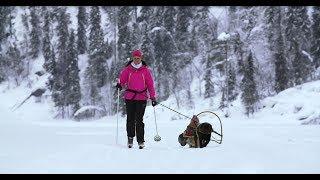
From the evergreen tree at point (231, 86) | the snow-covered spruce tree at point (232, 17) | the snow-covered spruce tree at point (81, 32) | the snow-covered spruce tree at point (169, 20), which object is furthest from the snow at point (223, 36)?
the snow-covered spruce tree at point (81, 32)

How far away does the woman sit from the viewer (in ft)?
32.5

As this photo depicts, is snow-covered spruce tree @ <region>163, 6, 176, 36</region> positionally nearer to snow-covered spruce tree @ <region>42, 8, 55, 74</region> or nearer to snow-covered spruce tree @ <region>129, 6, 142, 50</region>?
snow-covered spruce tree @ <region>129, 6, 142, 50</region>

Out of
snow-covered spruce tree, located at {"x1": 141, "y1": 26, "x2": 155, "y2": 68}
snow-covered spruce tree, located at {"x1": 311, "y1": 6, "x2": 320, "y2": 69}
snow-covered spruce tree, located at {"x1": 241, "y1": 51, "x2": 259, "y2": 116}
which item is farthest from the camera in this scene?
snow-covered spruce tree, located at {"x1": 141, "y1": 26, "x2": 155, "y2": 68}

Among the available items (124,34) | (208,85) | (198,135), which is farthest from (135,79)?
(124,34)

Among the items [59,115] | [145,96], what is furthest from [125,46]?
[145,96]

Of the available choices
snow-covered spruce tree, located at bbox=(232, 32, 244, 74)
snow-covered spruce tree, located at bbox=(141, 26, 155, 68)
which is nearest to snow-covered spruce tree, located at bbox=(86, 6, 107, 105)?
snow-covered spruce tree, located at bbox=(141, 26, 155, 68)

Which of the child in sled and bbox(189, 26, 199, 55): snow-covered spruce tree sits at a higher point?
bbox(189, 26, 199, 55): snow-covered spruce tree

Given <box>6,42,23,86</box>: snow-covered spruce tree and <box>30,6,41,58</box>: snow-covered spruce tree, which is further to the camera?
<box>30,6,41,58</box>: snow-covered spruce tree

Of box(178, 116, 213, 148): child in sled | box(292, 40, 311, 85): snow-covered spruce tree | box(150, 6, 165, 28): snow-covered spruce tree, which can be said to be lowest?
box(178, 116, 213, 148): child in sled

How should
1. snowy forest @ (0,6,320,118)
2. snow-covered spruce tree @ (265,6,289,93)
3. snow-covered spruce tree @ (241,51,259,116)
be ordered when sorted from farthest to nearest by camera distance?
snowy forest @ (0,6,320,118) < snow-covered spruce tree @ (265,6,289,93) < snow-covered spruce tree @ (241,51,259,116)

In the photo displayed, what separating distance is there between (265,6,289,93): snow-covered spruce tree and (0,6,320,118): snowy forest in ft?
0.25

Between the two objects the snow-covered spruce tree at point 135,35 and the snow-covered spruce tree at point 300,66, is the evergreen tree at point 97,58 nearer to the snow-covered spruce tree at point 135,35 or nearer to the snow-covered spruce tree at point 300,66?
the snow-covered spruce tree at point 135,35

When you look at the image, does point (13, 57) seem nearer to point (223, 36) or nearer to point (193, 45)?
point (193, 45)

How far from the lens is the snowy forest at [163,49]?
3975cm
